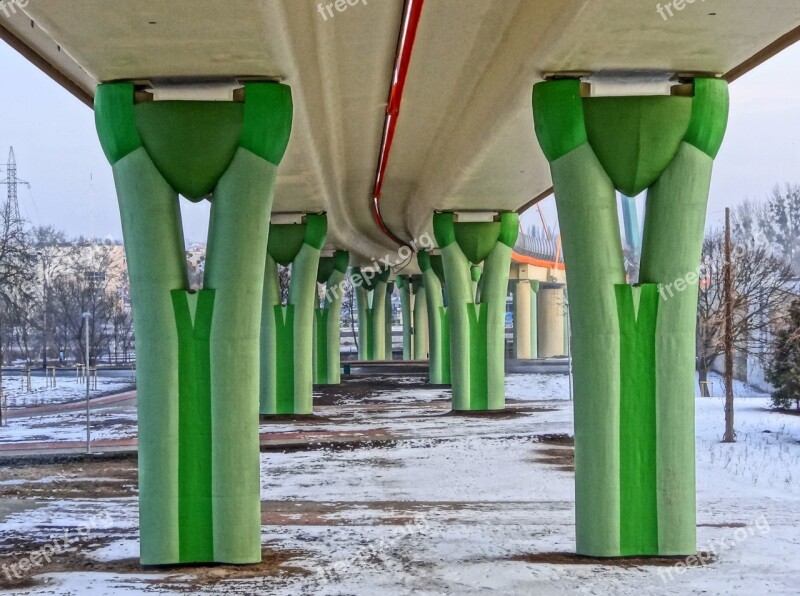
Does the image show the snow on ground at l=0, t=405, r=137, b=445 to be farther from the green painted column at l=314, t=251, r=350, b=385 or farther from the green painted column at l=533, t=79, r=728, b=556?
the green painted column at l=533, t=79, r=728, b=556

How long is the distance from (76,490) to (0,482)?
2185mm

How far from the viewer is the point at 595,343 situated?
41.9 ft

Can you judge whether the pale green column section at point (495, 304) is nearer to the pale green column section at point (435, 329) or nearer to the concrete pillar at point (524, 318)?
the pale green column section at point (435, 329)

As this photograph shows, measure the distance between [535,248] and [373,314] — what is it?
17.0 m

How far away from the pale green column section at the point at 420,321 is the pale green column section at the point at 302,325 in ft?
125

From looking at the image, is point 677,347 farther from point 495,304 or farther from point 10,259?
point 10,259

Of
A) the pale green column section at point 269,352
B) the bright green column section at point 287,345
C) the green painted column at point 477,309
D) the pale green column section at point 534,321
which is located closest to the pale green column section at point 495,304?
the green painted column at point 477,309

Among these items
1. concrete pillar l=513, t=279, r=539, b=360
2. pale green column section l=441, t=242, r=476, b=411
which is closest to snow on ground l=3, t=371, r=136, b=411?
pale green column section l=441, t=242, r=476, b=411

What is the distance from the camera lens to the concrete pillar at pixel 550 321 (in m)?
87.2

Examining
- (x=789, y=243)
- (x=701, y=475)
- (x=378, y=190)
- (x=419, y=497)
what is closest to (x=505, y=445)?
(x=701, y=475)

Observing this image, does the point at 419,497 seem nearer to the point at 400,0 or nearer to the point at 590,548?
the point at 590,548

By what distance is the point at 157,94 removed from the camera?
12.6m

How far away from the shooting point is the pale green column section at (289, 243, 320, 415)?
32219 mm

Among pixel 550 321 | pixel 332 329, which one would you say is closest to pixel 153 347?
pixel 332 329
